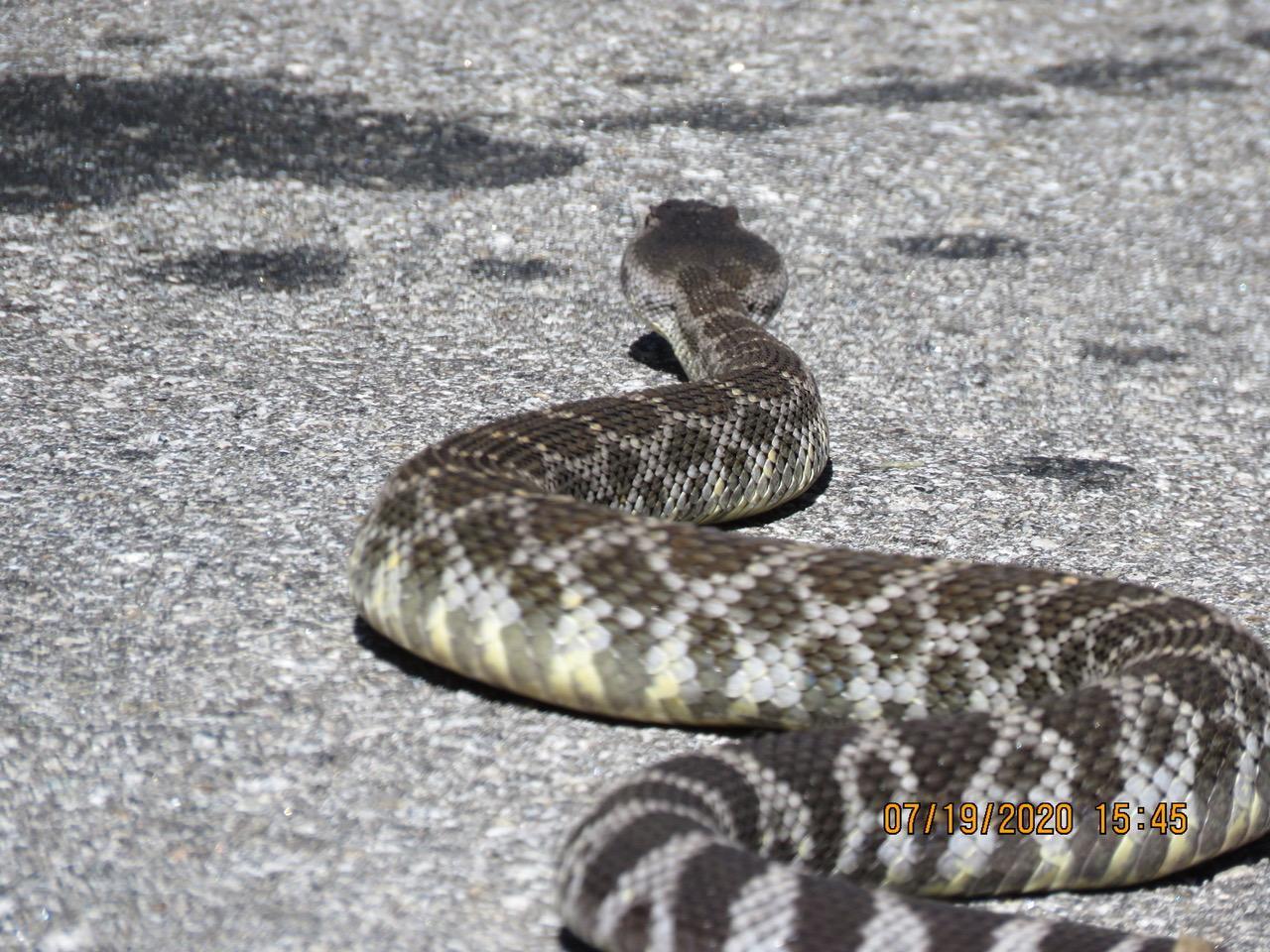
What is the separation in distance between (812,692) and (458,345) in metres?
3.67

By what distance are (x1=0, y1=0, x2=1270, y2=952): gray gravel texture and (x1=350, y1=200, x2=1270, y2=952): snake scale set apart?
0.26 meters

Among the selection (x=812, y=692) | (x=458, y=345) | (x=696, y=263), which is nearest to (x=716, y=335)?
(x=696, y=263)

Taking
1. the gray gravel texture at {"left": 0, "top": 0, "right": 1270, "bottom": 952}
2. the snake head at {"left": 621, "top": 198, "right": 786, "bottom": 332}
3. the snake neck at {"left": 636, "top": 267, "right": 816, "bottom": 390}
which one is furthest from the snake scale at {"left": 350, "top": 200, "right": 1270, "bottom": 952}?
the snake head at {"left": 621, "top": 198, "right": 786, "bottom": 332}

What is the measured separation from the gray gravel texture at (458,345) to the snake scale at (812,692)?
0.26 m

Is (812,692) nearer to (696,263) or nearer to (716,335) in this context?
(716,335)

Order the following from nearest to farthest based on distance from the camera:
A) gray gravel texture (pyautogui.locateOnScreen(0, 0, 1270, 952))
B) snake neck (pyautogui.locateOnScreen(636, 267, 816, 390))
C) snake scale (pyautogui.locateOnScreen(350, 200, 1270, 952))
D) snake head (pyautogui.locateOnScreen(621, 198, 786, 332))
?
snake scale (pyautogui.locateOnScreen(350, 200, 1270, 952))
gray gravel texture (pyautogui.locateOnScreen(0, 0, 1270, 952))
snake neck (pyautogui.locateOnScreen(636, 267, 816, 390))
snake head (pyautogui.locateOnScreen(621, 198, 786, 332))

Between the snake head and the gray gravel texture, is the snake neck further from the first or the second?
the gray gravel texture

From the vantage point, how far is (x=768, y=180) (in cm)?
1015

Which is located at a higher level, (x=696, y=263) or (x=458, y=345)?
(x=696, y=263)

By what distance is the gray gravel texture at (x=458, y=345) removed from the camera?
4340 millimetres

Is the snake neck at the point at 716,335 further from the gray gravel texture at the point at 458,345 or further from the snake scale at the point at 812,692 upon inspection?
the snake scale at the point at 812,692

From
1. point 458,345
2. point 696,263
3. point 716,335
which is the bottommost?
point 458,345

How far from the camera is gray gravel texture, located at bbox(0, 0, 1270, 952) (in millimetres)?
4340

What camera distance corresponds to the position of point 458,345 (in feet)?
25.9
